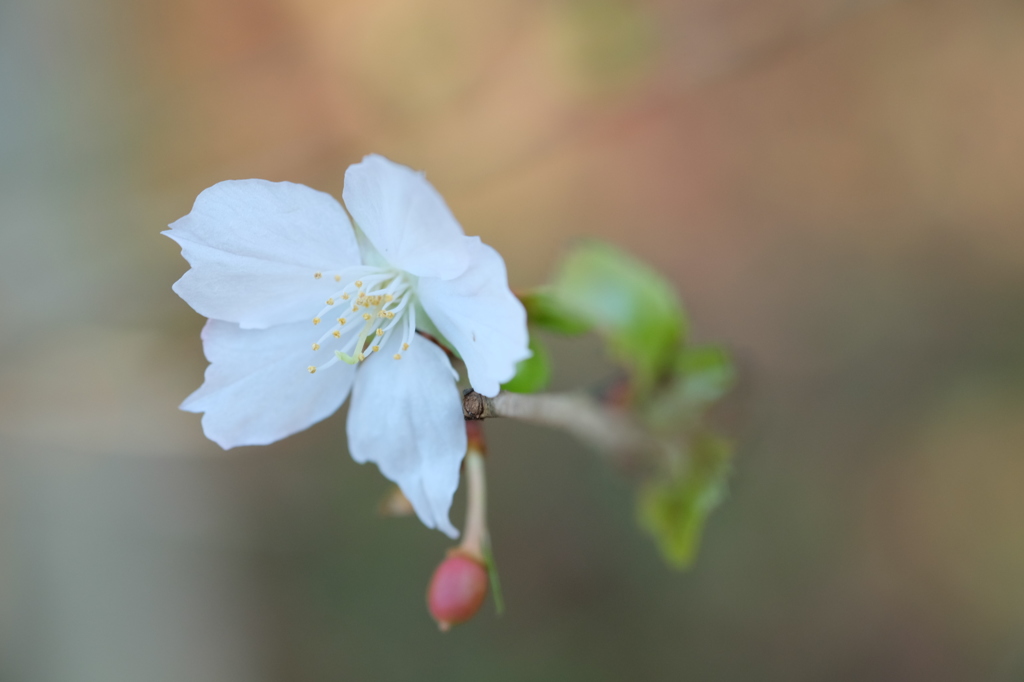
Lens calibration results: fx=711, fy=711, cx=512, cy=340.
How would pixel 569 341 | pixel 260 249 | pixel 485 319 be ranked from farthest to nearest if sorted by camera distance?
pixel 569 341 < pixel 260 249 < pixel 485 319

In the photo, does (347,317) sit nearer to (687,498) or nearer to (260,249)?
(260,249)

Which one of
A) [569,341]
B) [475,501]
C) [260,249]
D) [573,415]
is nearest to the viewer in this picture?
[260,249]

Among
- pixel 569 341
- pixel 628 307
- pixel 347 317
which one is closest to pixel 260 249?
pixel 347 317

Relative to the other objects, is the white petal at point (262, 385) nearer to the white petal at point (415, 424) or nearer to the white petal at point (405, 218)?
the white petal at point (415, 424)

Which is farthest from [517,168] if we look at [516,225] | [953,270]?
[953,270]

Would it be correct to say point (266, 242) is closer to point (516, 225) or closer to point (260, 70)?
point (516, 225)

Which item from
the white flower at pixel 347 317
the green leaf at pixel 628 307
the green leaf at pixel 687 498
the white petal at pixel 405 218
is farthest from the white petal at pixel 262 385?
the green leaf at pixel 687 498
